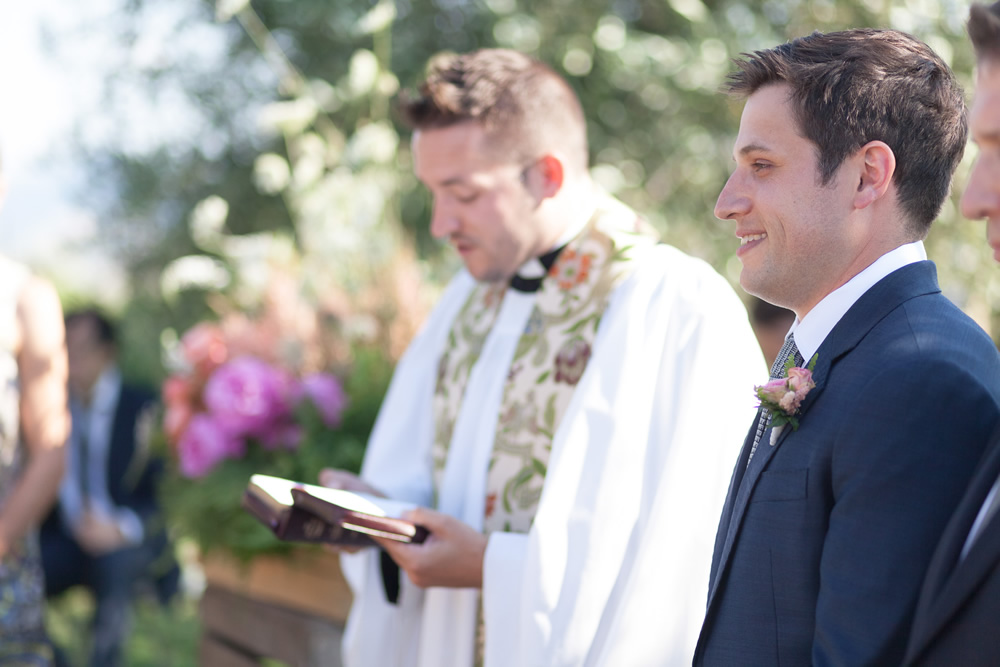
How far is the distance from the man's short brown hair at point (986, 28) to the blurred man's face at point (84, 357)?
5.57 meters

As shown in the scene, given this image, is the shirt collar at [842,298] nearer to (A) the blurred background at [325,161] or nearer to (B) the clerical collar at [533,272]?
(B) the clerical collar at [533,272]

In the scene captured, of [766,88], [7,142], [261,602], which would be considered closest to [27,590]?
[261,602]

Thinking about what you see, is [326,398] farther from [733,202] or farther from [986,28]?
[986,28]

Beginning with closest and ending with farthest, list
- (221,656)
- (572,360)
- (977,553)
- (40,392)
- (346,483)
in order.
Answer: (977,553) < (572,360) < (346,483) < (40,392) < (221,656)

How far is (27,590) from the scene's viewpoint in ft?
9.62

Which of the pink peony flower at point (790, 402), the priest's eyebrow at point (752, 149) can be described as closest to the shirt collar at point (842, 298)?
the pink peony flower at point (790, 402)

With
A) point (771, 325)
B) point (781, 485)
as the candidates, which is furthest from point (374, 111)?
point (781, 485)

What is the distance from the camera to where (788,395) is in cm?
140

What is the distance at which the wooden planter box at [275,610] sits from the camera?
11.5ft

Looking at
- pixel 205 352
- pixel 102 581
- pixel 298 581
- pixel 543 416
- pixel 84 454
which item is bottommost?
pixel 102 581

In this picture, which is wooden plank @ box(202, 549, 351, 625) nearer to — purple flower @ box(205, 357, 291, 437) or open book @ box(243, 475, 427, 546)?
purple flower @ box(205, 357, 291, 437)

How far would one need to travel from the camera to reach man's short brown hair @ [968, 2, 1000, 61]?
3.92 ft

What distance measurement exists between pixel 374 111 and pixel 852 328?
12.5 feet

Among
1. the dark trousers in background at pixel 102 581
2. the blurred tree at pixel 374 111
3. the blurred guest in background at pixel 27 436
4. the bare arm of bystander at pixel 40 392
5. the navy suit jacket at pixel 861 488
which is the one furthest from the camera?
the dark trousers in background at pixel 102 581
